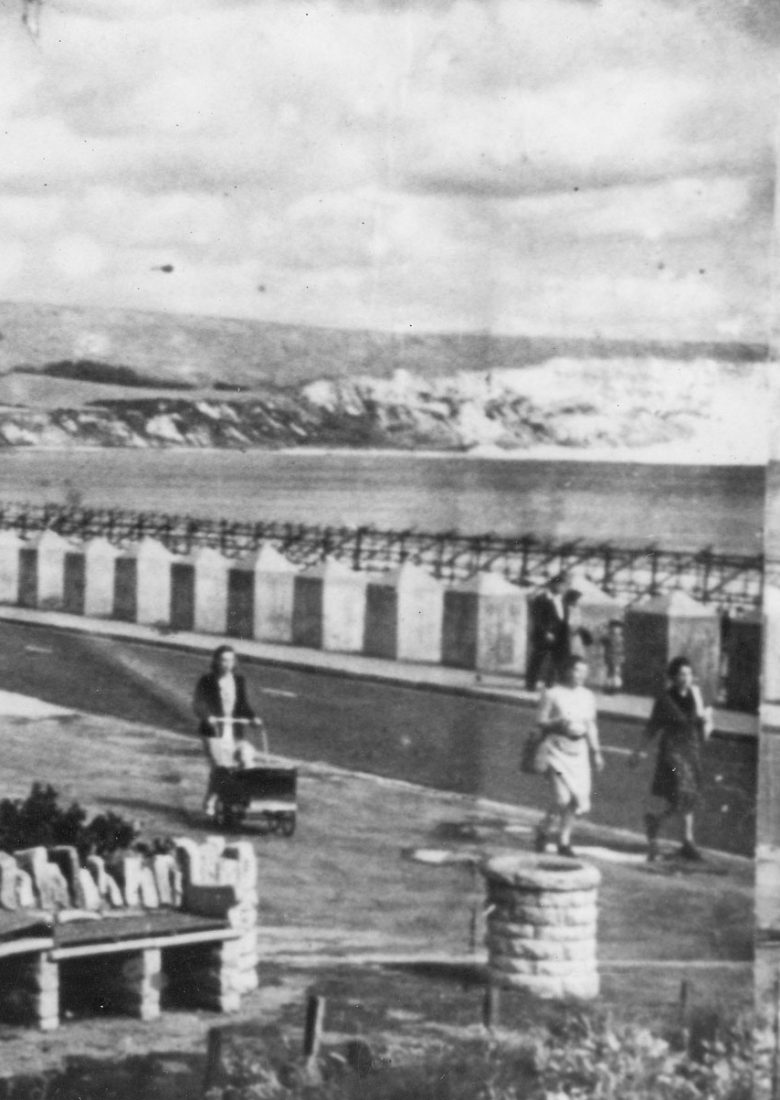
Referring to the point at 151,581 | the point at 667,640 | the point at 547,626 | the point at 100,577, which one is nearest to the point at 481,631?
the point at 547,626

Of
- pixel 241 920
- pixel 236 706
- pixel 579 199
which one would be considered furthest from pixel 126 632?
pixel 579 199

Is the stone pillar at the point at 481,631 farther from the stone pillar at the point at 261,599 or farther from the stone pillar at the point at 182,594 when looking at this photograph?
the stone pillar at the point at 182,594

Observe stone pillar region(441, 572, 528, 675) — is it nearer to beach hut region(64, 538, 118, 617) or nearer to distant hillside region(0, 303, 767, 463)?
distant hillside region(0, 303, 767, 463)

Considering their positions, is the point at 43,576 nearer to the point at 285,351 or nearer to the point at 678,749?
the point at 285,351

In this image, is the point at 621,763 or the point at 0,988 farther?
the point at 621,763

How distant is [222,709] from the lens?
8633 millimetres

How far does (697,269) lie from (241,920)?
3320 millimetres

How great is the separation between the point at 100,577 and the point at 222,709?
0.80m

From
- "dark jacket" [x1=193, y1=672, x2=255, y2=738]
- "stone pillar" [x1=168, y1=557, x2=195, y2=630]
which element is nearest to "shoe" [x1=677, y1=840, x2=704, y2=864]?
"dark jacket" [x1=193, y1=672, x2=255, y2=738]

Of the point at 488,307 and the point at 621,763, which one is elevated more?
the point at 488,307

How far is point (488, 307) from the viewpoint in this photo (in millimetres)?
8586

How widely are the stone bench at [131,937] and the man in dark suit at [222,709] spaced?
1.35 feet

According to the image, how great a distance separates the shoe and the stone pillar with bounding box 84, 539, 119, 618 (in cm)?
266

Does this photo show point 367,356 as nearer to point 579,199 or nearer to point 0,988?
point 579,199
